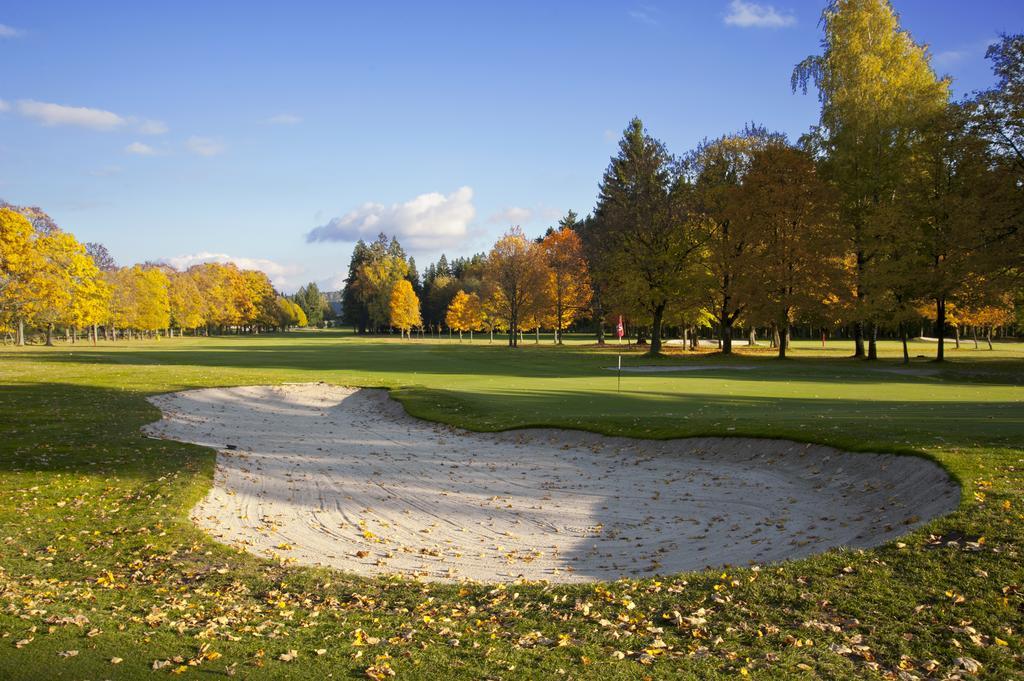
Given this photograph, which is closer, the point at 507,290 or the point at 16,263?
the point at 16,263

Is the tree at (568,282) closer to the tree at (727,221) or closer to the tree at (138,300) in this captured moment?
the tree at (727,221)

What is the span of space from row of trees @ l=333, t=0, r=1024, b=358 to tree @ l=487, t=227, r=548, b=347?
31.3 ft

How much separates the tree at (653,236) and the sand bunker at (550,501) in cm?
3671

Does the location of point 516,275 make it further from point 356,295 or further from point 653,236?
point 356,295

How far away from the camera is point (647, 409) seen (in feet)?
78.4

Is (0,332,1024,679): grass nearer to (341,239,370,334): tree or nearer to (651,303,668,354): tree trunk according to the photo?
(651,303,668,354): tree trunk

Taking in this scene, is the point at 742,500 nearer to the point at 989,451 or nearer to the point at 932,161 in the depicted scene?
the point at 989,451

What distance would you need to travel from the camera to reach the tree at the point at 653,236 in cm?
5494

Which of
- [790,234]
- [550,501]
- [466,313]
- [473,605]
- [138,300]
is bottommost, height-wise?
[550,501]

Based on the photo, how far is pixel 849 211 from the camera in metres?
49.3

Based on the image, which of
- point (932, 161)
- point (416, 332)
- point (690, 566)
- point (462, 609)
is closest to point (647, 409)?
point (690, 566)

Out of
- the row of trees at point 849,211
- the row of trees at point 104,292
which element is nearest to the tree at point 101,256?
the row of trees at point 104,292

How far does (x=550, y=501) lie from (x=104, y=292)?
67.0 metres

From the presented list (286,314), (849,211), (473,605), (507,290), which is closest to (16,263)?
(507,290)
